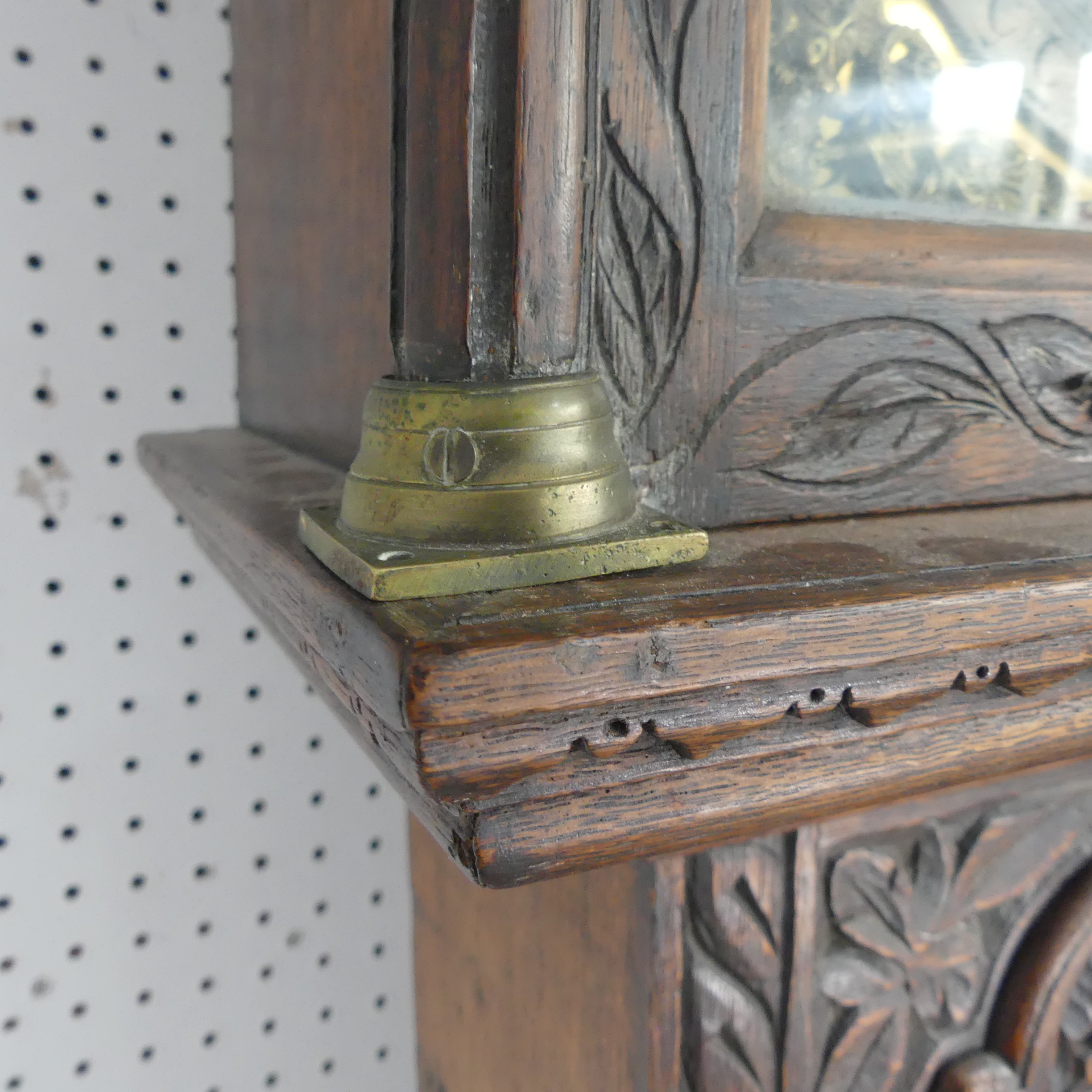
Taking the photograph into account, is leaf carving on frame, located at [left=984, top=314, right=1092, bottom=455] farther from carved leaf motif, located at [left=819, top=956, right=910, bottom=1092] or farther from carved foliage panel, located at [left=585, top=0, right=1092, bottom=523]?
carved leaf motif, located at [left=819, top=956, right=910, bottom=1092]

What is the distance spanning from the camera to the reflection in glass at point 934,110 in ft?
1.53

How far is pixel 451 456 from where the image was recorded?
0.36 metres

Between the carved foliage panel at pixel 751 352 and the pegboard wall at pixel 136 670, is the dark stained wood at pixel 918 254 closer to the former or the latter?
the carved foliage panel at pixel 751 352

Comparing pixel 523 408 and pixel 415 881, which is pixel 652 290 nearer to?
pixel 523 408

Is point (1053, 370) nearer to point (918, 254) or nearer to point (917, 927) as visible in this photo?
point (918, 254)

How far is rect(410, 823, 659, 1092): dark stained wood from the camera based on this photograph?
481 mm

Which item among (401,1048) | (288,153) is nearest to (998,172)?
(288,153)

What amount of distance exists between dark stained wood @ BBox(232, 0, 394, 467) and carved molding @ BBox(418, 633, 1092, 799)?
21 centimetres

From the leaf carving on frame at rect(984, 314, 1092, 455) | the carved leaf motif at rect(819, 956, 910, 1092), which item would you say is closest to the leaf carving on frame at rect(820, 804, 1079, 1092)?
the carved leaf motif at rect(819, 956, 910, 1092)

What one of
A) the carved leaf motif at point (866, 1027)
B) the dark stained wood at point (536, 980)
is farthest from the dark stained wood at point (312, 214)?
the carved leaf motif at point (866, 1027)

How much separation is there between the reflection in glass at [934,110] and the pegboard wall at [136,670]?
52 centimetres

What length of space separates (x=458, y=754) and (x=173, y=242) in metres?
0.64

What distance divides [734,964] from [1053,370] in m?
0.37

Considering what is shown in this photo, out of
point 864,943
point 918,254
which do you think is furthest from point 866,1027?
point 918,254
